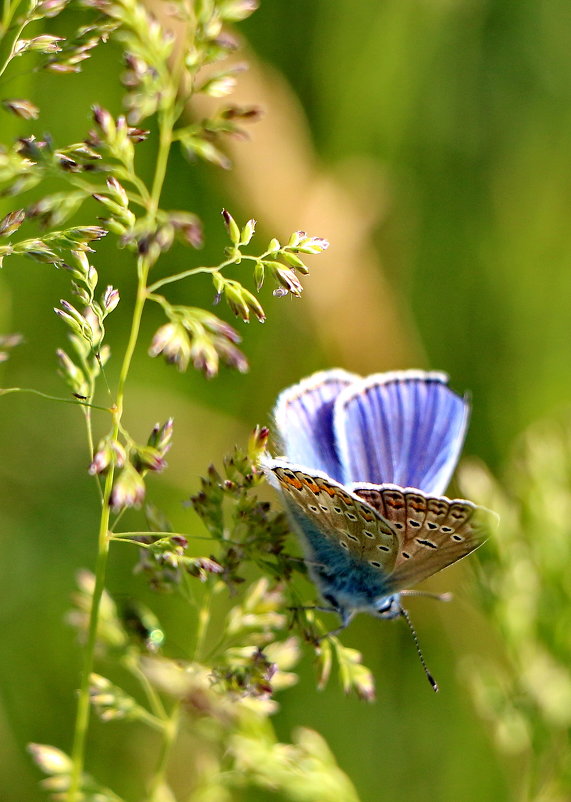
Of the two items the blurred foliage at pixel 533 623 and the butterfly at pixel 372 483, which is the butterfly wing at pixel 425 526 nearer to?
the butterfly at pixel 372 483

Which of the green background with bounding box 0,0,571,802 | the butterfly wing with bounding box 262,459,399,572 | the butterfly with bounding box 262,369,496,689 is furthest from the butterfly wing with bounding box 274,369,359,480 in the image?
the green background with bounding box 0,0,571,802

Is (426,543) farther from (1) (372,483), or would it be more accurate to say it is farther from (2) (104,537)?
(2) (104,537)

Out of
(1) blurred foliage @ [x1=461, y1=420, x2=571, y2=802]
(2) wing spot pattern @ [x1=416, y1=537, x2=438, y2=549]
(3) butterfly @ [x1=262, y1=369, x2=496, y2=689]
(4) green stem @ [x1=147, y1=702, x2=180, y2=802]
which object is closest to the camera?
(4) green stem @ [x1=147, y1=702, x2=180, y2=802]

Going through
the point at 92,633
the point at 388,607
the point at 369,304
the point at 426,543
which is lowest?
the point at 388,607

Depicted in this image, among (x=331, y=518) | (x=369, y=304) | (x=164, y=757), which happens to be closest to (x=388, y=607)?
(x=331, y=518)

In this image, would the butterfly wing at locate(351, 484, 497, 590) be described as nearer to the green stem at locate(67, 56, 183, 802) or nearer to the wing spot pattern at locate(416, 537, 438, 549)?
the wing spot pattern at locate(416, 537, 438, 549)
